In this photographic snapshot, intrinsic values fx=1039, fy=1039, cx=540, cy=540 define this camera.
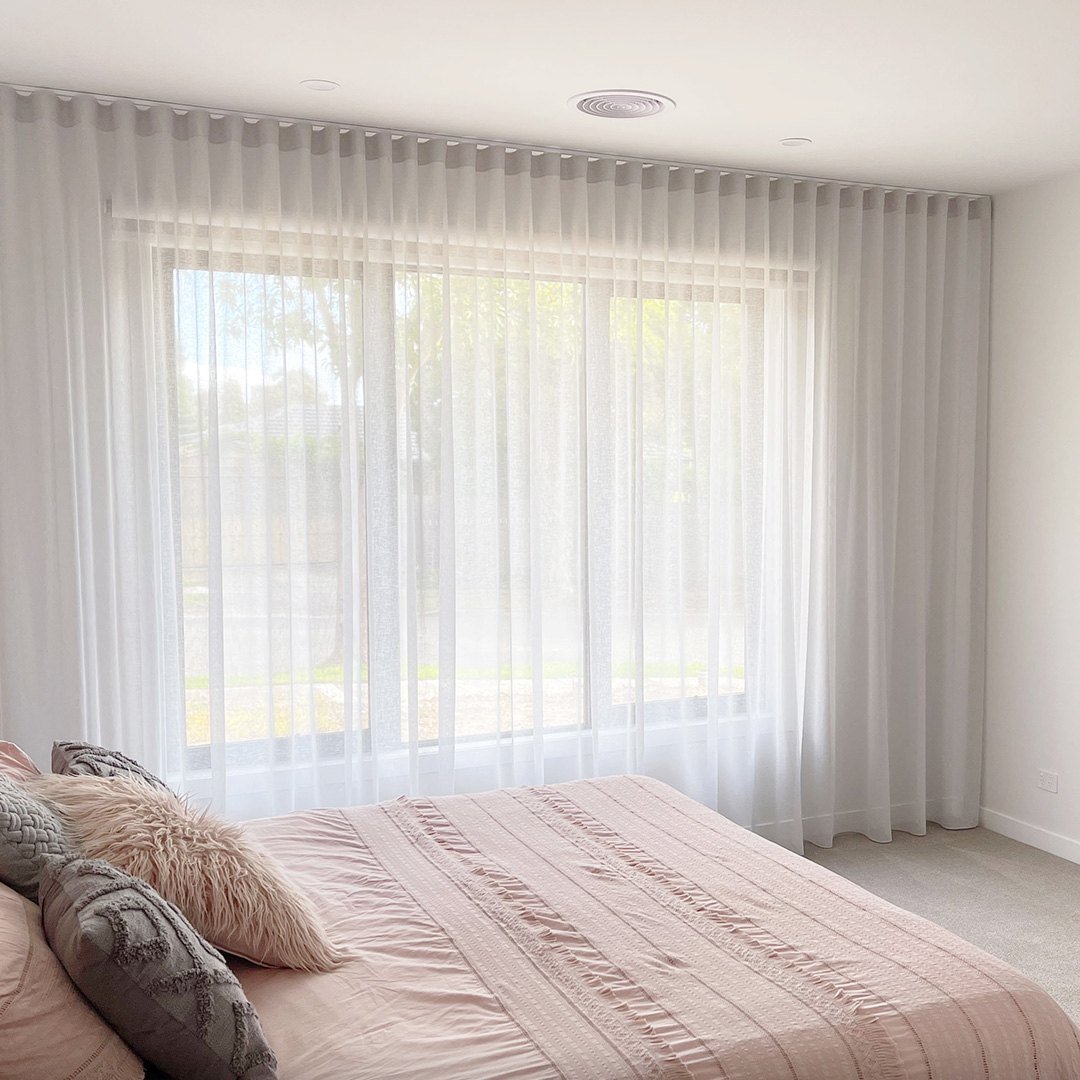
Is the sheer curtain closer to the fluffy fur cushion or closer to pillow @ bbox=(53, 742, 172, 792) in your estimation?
pillow @ bbox=(53, 742, 172, 792)

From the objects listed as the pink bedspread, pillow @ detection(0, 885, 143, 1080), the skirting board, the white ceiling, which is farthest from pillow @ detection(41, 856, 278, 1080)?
the skirting board

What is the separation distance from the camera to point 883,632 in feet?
14.4

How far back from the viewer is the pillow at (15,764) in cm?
207

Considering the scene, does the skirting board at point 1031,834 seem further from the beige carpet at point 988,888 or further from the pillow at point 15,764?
the pillow at point 15,764

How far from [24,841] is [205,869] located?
0.30 m

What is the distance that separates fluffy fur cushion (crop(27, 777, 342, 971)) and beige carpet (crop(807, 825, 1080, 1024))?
2.32m

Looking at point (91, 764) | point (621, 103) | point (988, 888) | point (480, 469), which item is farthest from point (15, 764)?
point (988, 888)

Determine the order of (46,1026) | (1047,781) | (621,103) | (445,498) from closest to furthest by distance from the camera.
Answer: (46,1026) < (621,103) < (445,498) < (1047,781)

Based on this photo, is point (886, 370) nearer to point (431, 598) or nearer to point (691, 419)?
point (691, 419)

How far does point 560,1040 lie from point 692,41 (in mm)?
2474

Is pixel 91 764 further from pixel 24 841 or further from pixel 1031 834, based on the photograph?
pixel 1031 834

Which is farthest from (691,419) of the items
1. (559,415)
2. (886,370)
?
(886,370)

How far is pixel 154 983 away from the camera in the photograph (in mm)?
1449

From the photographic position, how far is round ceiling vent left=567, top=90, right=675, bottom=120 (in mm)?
3236
